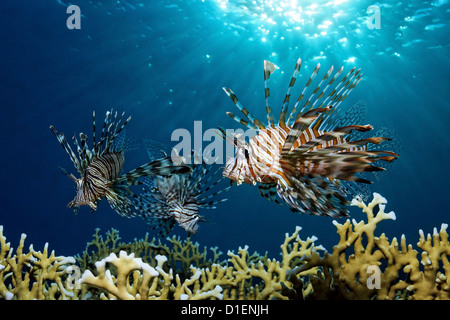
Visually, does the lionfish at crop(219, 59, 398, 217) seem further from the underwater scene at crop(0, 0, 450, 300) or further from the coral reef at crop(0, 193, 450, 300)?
the coral reef at crop(0, 193, 450, 300)

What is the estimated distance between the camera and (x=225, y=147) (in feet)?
8.84

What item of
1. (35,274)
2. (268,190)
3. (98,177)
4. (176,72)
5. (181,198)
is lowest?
(35,274)

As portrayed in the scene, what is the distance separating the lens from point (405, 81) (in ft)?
55.3

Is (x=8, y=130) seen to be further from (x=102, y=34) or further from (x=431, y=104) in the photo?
(x=431, y=104)

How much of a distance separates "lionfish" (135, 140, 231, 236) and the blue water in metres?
5.92

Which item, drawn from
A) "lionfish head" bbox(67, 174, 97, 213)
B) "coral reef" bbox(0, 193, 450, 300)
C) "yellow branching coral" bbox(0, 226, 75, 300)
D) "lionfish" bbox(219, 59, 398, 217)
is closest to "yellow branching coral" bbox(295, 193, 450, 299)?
"coral reef" bbox(0, 193, 450, 300)

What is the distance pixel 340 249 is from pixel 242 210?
26164 mm

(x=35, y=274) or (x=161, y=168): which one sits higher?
(x=161, y=168)

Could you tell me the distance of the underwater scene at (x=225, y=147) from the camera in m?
2.26

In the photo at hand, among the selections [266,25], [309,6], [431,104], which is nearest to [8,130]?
[266,25]

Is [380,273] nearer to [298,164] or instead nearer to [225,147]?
[298,164]

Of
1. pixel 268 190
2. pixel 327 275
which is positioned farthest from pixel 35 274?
pixel 327 275

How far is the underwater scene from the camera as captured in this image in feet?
7.41

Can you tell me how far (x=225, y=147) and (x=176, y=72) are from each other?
14.6m
